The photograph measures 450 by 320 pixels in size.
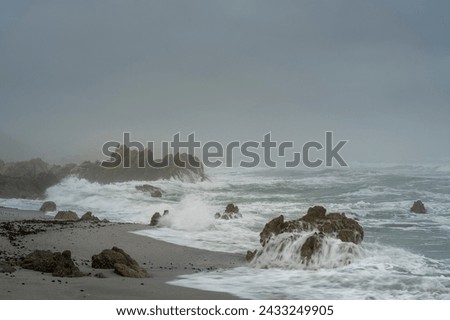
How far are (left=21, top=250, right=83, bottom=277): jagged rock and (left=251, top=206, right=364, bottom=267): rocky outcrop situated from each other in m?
4.55

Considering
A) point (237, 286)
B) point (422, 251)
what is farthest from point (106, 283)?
point (422, 251)

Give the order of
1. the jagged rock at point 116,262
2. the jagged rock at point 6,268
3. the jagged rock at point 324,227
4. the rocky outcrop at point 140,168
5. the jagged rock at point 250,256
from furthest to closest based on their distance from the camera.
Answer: the rocky outcrop at point 140,168 < the jagged rock at point 324,227 < the jagged rock at point 250,256 < the jagged rock at point 116,262 < the jagged rock at point 6,268

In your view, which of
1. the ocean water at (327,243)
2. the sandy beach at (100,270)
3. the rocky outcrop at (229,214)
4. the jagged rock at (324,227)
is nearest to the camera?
the sandy beach at (100,270)

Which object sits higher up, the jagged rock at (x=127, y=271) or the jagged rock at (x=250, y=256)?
the jagged rock at (x=127, y=271)

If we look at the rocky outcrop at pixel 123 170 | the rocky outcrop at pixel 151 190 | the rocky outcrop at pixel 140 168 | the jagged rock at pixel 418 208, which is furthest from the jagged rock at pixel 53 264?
the rocky outcrop at pixel 140 168

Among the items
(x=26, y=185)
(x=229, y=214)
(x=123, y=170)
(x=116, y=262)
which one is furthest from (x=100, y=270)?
(x=123, y=170)

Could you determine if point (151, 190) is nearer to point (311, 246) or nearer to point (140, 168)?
point (140, 168)

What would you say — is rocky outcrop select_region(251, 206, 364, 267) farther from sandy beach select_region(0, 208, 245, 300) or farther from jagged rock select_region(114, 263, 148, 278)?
jagged rock select_region(114, 263, 148, 278)

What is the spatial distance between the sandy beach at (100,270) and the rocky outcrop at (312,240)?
39.6 inches

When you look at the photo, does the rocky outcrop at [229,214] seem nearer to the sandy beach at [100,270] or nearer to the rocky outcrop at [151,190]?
the sandy beach at [100,270]

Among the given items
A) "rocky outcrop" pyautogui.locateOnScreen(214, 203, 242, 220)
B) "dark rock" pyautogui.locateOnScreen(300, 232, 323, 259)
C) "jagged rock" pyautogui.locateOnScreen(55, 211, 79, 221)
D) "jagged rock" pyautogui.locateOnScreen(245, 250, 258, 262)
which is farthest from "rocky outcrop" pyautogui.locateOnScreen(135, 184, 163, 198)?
"dark rock" pyautogui.locateOnScreen(300, 232, 323, 259)

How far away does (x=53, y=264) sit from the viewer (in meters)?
9.05

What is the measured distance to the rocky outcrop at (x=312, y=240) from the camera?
11.0 m

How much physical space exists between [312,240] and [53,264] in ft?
19.0
